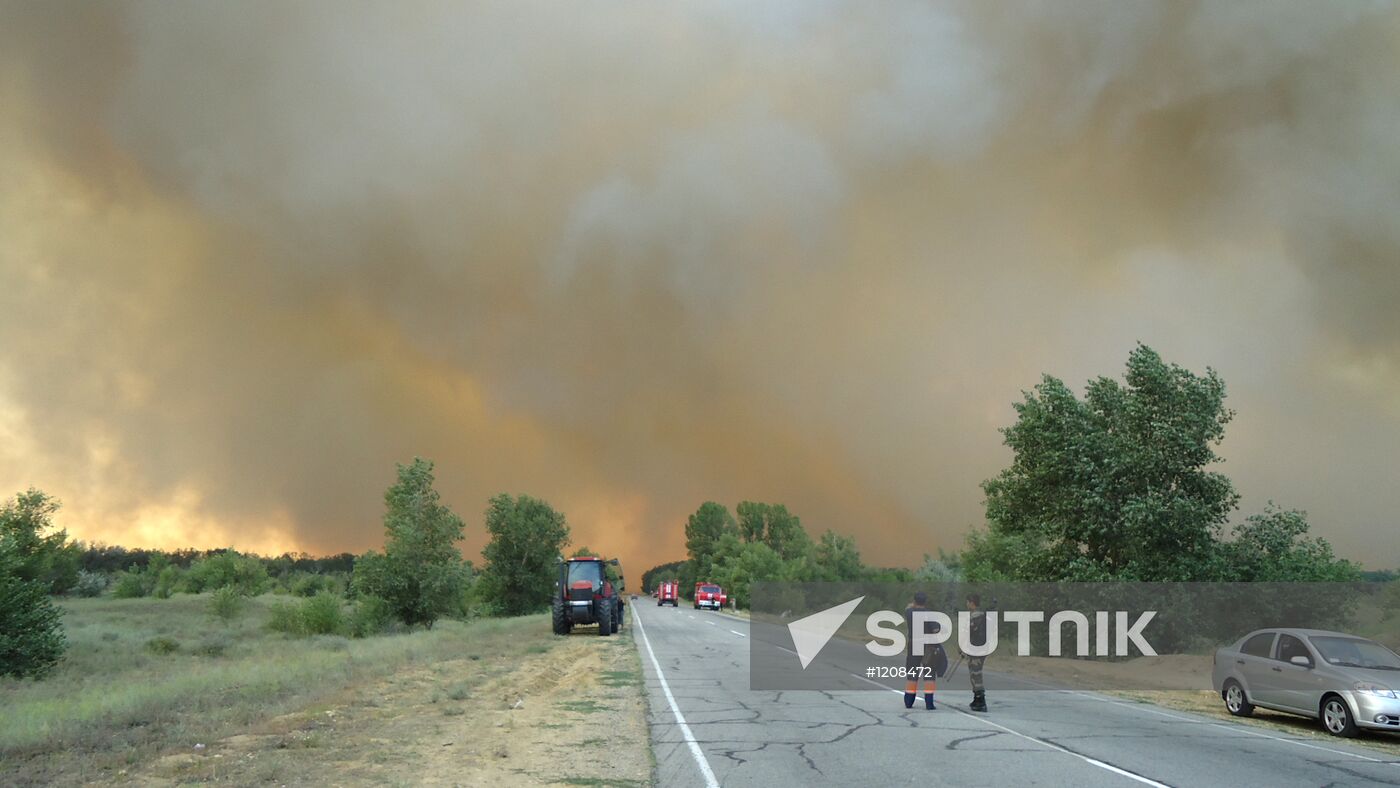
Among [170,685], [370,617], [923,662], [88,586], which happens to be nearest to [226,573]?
[88,586]

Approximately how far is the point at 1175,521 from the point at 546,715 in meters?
23.8

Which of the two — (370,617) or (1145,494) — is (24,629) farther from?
(1145,494)

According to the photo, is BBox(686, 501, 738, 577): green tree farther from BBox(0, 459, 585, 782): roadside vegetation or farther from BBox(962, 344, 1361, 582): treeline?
BBox(962, 344, 1361, 582): treeline

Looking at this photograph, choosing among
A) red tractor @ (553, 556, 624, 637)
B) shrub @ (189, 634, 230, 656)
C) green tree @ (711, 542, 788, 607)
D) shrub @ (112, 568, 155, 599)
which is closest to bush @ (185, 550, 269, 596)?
shrub @ (112, 568, 155, 599)

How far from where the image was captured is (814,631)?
161 feet

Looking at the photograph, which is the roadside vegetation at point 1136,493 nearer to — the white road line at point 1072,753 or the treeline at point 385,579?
the white road line at point 1072,753

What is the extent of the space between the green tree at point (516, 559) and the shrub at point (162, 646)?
42.9 meters

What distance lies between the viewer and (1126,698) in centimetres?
2047

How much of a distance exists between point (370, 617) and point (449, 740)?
36.8 meters

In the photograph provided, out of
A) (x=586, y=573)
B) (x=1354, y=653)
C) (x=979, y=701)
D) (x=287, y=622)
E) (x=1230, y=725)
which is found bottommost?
(x=287, y=622)

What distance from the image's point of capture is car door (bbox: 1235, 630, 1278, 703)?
16.9m

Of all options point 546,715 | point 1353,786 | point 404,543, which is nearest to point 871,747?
point 1353,786

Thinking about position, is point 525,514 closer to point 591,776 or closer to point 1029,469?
point 1029,469

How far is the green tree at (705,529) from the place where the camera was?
485 ft
